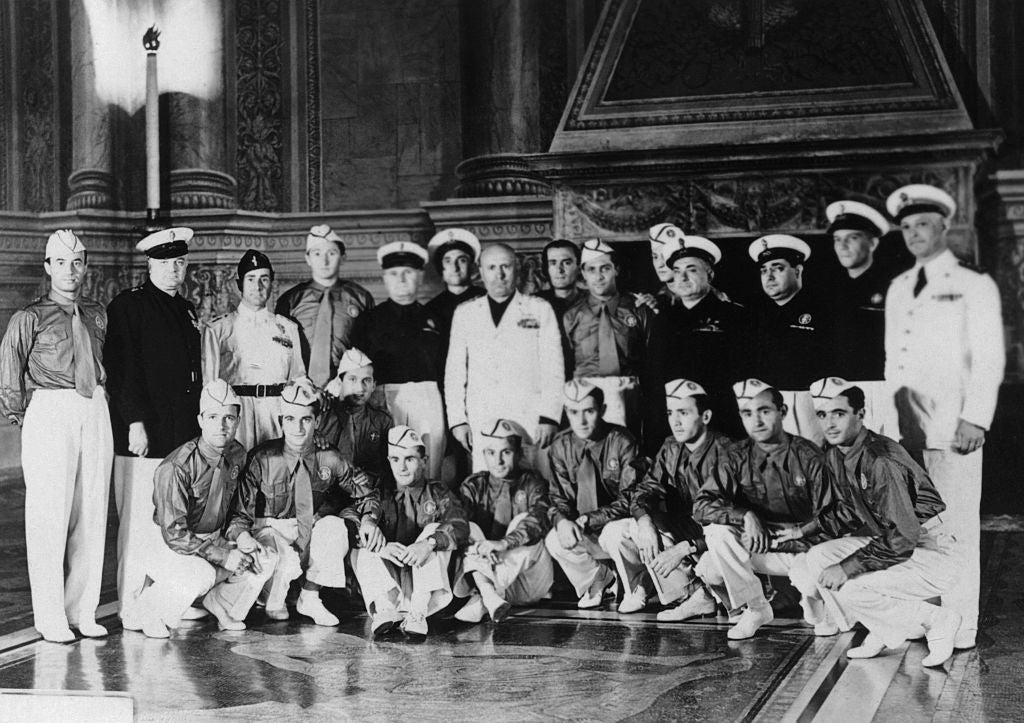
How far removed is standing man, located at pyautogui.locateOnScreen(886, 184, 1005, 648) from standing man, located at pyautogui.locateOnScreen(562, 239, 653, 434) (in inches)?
35.8

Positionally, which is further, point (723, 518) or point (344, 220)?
point (344, 220)

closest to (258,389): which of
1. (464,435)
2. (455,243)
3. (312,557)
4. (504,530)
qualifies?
(312,557)

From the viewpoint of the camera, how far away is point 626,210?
4934 millimetres

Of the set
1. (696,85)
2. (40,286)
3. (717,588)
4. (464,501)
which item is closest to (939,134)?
(696,85)

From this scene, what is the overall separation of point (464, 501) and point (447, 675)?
95 cm

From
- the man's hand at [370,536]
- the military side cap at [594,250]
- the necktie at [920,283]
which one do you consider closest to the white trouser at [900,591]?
the necktie at [920,283]

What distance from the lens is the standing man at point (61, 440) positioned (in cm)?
462

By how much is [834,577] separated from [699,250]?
1.26m

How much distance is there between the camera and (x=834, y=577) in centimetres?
429

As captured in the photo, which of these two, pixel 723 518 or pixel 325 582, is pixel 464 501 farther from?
pixel 723 518

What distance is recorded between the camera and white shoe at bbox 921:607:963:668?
156 inches

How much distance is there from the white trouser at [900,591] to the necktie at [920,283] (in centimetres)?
78

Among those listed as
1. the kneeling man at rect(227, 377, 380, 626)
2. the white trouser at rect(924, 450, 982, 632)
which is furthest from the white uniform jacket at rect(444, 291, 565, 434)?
the white trouser at rect(924, 450, 982, 632)

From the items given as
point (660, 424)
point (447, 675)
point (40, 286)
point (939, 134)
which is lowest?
point (447, 675)
